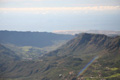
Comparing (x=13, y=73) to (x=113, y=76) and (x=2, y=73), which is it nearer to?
(x=2, y=73)

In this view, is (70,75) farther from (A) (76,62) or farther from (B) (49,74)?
(A) (76,62)

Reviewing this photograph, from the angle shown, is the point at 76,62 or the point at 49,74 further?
the point at 76,62

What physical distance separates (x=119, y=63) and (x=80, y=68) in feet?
111

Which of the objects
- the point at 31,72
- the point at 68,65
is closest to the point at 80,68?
the point at 68,65

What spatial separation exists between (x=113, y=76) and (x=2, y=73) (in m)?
108

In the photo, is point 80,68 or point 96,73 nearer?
point 96,73

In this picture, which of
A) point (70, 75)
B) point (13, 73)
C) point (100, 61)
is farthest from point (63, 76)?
point (13, 73)

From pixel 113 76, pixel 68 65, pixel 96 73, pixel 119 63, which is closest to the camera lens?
pixel 113 76

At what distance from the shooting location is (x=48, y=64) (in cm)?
19862

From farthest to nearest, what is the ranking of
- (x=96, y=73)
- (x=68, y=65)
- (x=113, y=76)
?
1. (x=68, y=65)
2. (x=96, y=73)
3. (x=113, y=76)

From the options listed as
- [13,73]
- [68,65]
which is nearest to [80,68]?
[68,65]

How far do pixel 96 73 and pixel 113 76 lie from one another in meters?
15.4

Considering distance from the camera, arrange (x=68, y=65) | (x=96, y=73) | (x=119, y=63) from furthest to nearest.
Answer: (x=68, y=65) < (x=119, y=63) < (x=96, y=73)

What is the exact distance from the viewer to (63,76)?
536ft
